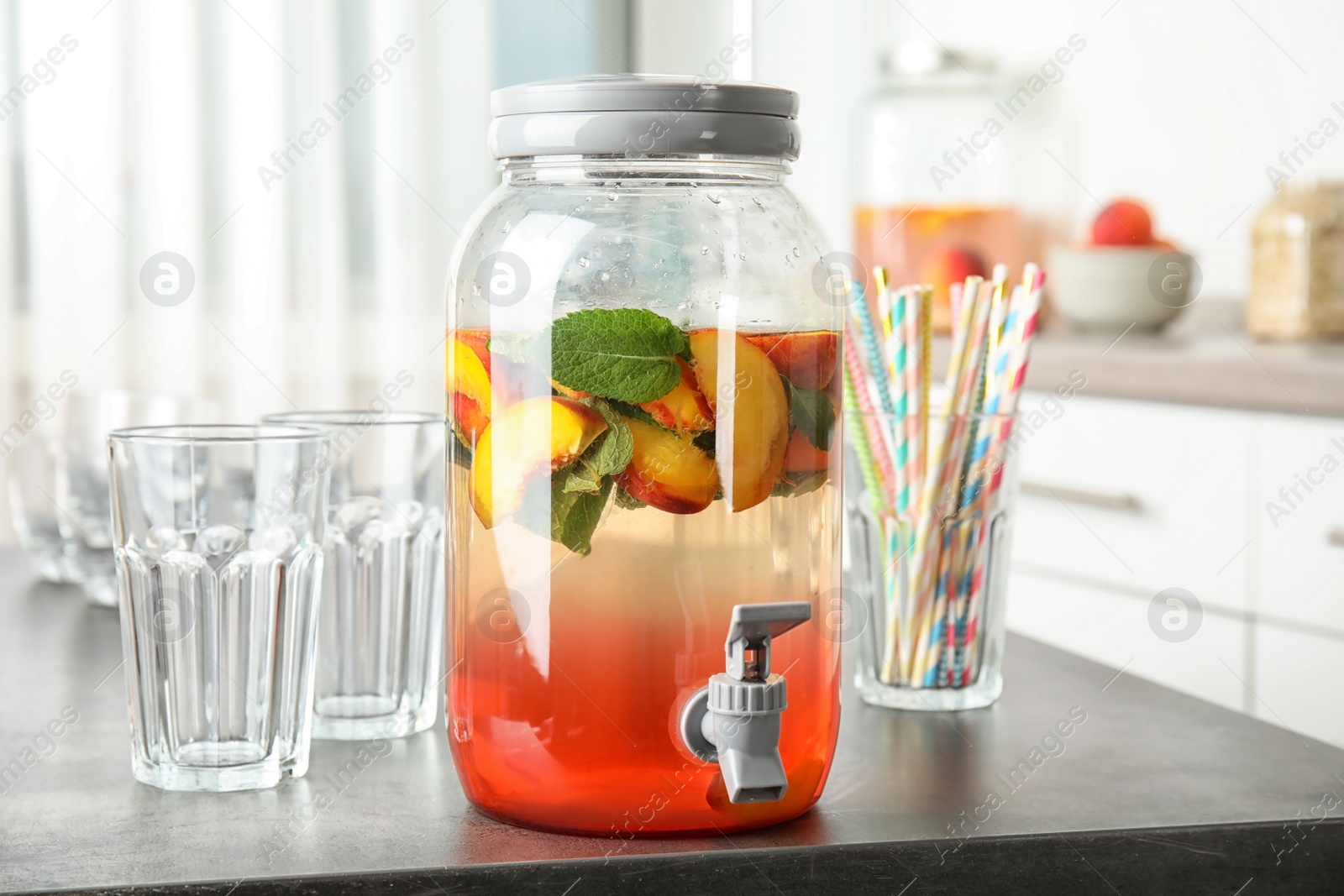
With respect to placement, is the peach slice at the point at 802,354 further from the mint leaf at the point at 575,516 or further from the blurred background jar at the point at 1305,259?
the blurred background jar at the point at 1305,259

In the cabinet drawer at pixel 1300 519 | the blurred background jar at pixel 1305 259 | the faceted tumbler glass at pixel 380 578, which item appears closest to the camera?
the faceted tumbler glass at pixel 380 578

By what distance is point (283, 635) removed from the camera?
658 mm

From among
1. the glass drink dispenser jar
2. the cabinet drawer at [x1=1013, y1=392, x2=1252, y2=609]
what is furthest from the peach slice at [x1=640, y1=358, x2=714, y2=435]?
the cabinet drawer at [x1=1013, y1=392, x2=1252, y2=609]

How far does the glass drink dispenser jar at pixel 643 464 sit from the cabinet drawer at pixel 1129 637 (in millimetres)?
1151

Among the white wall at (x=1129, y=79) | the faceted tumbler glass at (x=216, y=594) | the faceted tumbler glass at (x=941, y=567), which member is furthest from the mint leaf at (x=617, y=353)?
the white wall at (x=1129, y=79)

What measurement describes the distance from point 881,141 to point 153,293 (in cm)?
138

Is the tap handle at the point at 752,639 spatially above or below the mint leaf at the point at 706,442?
below

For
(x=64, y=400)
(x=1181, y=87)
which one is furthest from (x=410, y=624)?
(x=1181, y=87)

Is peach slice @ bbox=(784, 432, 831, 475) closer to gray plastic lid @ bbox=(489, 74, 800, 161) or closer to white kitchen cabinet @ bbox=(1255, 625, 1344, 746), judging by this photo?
gray plastic lid @ bbox=(489, 74, 800, 161)

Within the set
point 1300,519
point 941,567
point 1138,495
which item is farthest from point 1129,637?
point 941,567

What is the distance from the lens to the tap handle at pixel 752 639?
0.57 metres

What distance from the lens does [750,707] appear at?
56cm

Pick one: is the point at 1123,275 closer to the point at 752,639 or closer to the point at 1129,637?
the point at 1129,637

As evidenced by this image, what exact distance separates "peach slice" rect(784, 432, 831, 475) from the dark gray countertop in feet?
0.50
